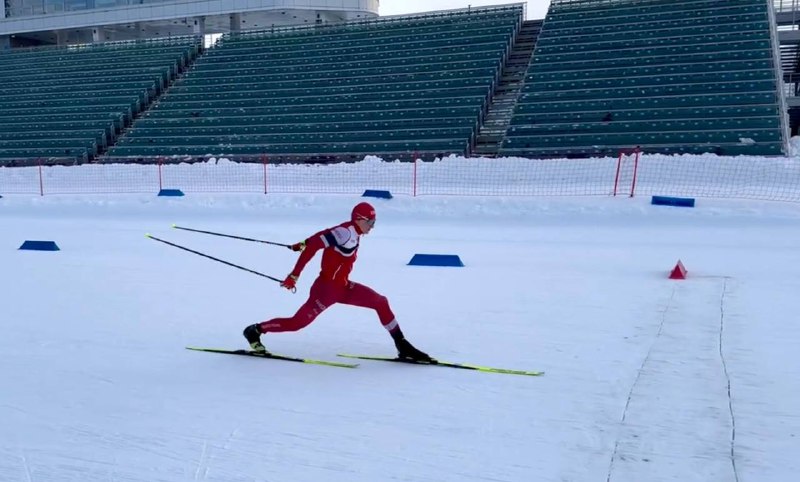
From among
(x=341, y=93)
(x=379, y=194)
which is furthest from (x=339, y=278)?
(x=341, y=93)

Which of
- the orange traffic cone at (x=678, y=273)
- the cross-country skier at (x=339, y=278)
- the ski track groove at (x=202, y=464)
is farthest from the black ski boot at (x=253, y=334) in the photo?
the orange traffic cone at (x=678, y=273)

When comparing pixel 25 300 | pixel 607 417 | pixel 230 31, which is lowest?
pixel 25 300

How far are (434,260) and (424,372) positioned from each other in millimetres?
4886

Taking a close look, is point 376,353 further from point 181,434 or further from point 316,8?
point 316,8

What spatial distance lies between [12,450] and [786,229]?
Answer: 40.4 ft

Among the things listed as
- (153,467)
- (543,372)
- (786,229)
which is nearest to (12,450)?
(153,467)

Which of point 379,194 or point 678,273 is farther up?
point 678,273

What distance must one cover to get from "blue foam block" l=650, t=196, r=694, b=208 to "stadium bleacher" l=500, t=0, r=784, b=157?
18.2 feet

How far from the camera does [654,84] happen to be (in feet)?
73.3

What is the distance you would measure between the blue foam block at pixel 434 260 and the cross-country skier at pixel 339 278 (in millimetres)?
4591

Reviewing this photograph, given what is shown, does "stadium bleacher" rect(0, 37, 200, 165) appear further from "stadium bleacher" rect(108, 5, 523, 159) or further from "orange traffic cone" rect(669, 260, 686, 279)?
"orange traffic cone" rect(669, 260, 686, 279)

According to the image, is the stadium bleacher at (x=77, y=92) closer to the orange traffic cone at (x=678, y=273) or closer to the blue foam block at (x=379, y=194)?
the blue foam block at (x=379, y=194)

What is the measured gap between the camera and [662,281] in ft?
28.4

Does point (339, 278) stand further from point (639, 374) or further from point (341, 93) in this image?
point (341, 93)
